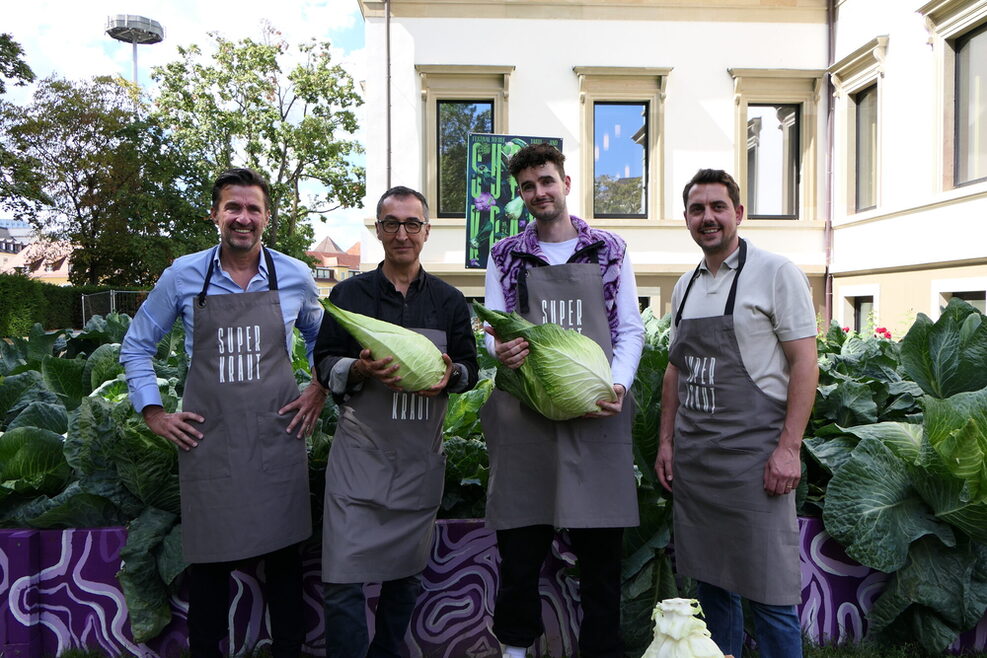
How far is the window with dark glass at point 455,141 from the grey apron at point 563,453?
11.8 m

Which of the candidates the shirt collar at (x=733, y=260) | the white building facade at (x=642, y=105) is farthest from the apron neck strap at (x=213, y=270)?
the white building facade at (x=642, y=105)

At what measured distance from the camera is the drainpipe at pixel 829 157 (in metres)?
13.6

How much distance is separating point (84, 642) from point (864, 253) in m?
13.0

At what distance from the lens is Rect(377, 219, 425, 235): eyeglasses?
7.79 feet

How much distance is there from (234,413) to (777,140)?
14375 mm

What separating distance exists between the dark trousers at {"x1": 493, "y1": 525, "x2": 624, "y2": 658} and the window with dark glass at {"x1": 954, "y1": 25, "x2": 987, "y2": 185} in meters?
10.1

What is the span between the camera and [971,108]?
32.8 ft

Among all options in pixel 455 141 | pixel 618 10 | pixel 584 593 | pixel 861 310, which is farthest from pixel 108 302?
pixel 584 593

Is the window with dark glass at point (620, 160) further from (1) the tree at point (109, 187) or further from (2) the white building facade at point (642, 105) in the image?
(1) the tree at point (109, 187)

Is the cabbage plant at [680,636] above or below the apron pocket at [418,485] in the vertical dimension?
above

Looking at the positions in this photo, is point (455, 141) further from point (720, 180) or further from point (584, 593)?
point (584, 593)

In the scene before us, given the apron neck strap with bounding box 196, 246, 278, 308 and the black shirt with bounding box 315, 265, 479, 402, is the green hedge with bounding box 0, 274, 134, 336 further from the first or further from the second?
the black shirt with bounding box 315, 265, 479, 402

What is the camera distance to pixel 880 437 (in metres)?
2.70

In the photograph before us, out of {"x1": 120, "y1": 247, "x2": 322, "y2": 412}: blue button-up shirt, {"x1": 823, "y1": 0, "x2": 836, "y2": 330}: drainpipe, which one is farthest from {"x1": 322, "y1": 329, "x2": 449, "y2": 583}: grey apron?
{"x1": 823, "y1": 0, "x2": 836, "y2": 330}: drainpipe
